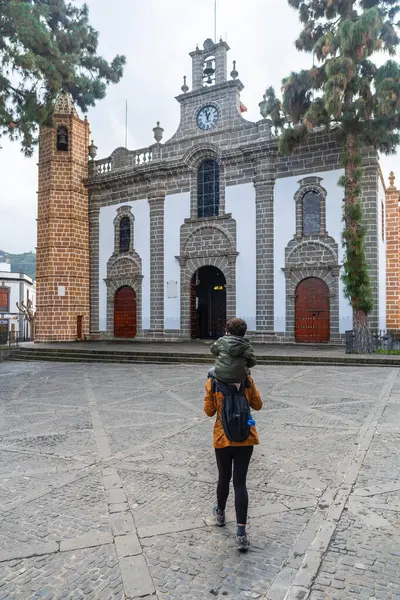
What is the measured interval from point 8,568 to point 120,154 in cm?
2298

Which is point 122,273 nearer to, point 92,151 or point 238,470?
point 92,151

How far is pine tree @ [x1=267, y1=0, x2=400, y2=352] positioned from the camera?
13773mm

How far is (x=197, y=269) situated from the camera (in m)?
21.5

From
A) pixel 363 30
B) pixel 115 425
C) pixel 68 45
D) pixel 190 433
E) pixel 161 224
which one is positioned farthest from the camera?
pixel 161 224

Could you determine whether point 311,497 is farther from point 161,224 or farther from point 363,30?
point 161,224

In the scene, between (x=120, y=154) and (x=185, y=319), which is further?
(x=120, y=154)

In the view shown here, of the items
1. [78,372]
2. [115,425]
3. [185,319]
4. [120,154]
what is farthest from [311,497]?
[120,154]

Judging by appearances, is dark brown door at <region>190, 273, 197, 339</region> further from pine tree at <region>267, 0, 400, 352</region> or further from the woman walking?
the woman walking

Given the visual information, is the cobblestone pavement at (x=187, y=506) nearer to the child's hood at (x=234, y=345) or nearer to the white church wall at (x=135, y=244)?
the child's hood at (x=234, y=345)

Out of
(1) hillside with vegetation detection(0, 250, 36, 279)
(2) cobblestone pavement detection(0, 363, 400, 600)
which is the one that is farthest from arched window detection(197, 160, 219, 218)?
(1) hillside with vegetation detection(0, 250, 36, 279)

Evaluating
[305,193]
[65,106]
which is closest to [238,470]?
[305,193]

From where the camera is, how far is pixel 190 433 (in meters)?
6.27

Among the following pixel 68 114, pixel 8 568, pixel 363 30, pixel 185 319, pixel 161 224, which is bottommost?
pixel 8 568

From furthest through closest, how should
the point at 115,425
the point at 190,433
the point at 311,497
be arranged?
the point at 115,425 < the point at 190,433 < the point at 311,497
